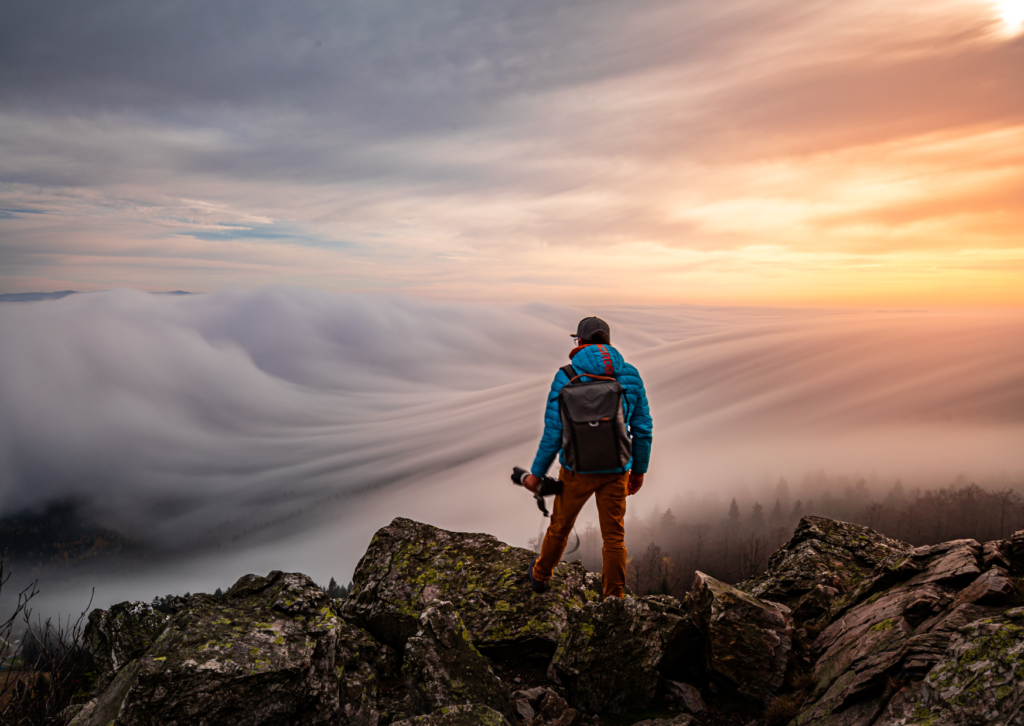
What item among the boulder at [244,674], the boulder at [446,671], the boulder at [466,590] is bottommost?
the boulder at [466,590]

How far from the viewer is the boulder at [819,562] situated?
8.86 m

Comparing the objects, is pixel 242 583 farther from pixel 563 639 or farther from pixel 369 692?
pixel 563 639

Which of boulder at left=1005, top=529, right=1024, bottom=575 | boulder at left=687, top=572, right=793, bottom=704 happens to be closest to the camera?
boulder at left=687, top=572, right=793, bottom=704

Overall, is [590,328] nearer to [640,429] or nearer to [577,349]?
[577,349]

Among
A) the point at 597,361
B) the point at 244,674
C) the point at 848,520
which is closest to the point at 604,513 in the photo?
the point at 597,361

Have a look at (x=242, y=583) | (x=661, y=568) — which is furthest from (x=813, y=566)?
(x=661, y=568)

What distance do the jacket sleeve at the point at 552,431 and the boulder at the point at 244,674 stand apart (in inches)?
133

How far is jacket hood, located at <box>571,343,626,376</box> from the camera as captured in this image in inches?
304

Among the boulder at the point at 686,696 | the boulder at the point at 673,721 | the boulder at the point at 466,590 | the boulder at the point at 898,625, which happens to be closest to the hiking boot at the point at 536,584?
the boulder at the point at 466,590

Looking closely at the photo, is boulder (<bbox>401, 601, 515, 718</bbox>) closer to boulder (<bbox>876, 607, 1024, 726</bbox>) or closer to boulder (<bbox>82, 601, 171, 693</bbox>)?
boulder (<bbox>82, 601, 171, 693</bbox>)

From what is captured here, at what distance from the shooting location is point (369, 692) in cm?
594

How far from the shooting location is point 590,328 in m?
7.96

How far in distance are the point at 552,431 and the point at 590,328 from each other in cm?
155

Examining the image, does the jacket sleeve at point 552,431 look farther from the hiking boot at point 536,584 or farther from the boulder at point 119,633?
the boulder at point 119,633
